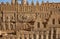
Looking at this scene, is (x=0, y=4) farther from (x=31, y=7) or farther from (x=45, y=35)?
(x=45, y=35)

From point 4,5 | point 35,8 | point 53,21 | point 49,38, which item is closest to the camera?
point 49,38

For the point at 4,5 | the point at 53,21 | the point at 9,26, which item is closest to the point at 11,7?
the point at 4,5

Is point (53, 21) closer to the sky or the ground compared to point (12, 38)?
closer to the sky

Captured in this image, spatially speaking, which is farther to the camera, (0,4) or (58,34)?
(0,4)

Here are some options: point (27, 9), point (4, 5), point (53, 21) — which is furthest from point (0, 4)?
point (53, 21)

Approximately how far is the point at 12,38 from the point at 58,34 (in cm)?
100

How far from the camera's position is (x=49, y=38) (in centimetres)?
445

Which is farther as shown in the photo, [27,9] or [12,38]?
[27,9]

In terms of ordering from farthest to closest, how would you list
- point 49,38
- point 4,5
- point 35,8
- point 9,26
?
point 4,5, point 35,8, point 9,26, point 49,38

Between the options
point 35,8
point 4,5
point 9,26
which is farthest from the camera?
point 4,5

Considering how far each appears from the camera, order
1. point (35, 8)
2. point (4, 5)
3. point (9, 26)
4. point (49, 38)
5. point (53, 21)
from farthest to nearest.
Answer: point (4, 5) < point (35, 8) < point (9, 26) < point (53, 21) < point (49, 38)

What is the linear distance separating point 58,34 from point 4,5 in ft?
35.4

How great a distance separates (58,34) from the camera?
14.6 ft

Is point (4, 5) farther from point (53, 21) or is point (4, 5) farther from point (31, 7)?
point (53, 21)
